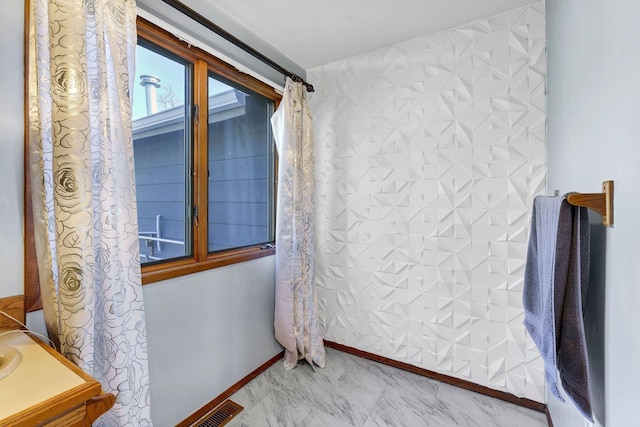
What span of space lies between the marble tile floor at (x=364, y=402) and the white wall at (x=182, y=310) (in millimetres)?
236

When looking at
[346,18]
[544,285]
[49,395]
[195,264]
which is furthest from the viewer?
[346,18]

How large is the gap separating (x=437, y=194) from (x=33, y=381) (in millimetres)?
2039

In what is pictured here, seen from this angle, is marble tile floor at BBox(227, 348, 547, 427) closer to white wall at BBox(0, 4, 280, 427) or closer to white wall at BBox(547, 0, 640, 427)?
white wall at BBox(0, 4, 280, 427)

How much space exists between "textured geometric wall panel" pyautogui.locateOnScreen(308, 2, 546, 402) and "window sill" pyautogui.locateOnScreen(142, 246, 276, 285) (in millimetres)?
664

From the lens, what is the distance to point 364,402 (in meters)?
1.82

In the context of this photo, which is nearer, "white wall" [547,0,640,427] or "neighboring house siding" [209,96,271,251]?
"white wall" [547,0,640,427]

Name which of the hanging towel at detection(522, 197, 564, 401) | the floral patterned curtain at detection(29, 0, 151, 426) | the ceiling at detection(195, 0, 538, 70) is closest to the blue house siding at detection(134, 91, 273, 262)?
the floral patterned curtain at detection(29, 0, 151, 426)

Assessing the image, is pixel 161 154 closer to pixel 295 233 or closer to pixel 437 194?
pixel 295 233

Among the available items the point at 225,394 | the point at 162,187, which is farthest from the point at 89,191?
the point at 225,394

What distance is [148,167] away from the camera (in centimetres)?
154

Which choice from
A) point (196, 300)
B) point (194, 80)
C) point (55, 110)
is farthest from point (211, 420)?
point (194, 80)

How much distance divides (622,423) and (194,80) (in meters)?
2.18

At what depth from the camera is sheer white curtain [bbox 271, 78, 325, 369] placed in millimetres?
2102

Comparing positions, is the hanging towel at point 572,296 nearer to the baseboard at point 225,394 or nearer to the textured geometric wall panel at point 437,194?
the textured geometric wall panel at point 437,194
